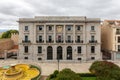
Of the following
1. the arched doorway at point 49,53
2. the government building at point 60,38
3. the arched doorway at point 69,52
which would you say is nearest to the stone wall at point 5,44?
the government building at point 60,38

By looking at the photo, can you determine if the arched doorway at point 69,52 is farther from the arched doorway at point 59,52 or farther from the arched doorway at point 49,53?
the arched doorway at point 49,53

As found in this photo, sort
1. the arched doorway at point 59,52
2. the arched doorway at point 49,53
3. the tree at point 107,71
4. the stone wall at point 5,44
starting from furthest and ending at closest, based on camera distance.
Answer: the stone wall at point 5,44 < the arched doorway at point 49,53 < the arched doorway at point 59,52 < the tree at point 107,71

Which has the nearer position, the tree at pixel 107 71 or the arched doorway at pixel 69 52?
the tree at pixel 107 71

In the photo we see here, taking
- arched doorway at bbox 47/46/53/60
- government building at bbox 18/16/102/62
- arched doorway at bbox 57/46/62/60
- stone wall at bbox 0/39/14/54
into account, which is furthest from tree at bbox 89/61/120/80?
stone wall at bbox 0/39/14/54

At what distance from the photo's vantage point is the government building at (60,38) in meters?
45.8

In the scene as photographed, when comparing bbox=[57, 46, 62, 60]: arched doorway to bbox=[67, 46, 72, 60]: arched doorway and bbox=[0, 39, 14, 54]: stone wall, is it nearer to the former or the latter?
bbox=[67, 46, 72, 60]: arched doorway

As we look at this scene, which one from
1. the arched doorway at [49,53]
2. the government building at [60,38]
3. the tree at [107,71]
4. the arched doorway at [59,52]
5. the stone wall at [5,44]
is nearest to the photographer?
the tree at [107,71]

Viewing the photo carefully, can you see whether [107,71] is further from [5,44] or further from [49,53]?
A: [5,44]

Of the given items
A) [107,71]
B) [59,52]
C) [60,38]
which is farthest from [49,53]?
[107,71]

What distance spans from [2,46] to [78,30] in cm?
2670

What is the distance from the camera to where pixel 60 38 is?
1832 inches

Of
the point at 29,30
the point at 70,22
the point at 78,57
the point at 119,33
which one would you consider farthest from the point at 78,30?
the point at 29,30

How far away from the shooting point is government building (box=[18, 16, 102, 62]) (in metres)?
45.8

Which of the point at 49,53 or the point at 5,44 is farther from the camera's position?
the point at 5,44
